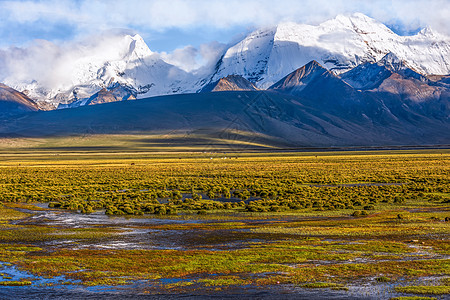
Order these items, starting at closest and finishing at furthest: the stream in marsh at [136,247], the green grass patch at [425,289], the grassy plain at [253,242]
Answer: the green grass patch at [425,289]
the stream in marsh at [136,247]
the grassy plain at [253,242]

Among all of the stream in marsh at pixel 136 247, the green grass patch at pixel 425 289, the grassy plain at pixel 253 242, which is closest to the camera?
the green grass patch at pixel 425 289

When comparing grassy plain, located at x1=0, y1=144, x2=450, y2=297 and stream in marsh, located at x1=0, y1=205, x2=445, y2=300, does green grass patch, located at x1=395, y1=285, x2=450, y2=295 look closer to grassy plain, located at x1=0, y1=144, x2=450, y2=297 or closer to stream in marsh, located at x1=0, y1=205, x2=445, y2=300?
grassy plain, located at x1=0, y1=144, x2=450, y2=297

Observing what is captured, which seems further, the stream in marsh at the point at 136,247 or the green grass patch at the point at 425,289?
the stream in marsh at the point at 136,247

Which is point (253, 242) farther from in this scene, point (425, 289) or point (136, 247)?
point (425, 289)

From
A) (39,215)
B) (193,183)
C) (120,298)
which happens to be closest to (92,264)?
(120,298)

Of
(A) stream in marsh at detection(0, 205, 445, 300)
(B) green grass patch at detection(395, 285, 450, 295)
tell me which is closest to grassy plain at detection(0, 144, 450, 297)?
(B) green grass patch at detection(395, 285, 450, 295)

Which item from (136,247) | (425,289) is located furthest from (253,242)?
(425,289)

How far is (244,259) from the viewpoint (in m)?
22.0

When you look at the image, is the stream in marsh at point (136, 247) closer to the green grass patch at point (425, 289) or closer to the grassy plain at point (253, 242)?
the grassy plain at point (253, 242)

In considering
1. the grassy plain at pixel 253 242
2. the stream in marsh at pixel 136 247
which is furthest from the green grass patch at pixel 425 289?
the stream in marsh at pixel 136 247

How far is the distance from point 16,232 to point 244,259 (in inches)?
546

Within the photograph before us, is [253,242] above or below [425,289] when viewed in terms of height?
above

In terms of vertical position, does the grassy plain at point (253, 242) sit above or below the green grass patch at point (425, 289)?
above

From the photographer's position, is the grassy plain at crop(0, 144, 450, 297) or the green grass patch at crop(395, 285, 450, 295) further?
the grassy plain at crop(0, 144, 450, 297)
